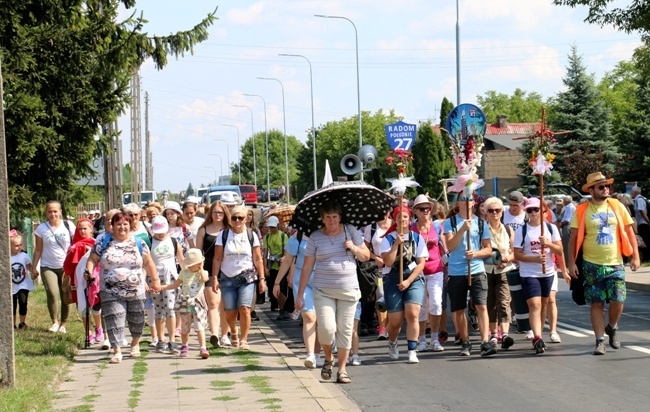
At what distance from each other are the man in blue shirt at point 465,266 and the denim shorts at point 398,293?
60 centimetres

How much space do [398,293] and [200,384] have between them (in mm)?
2565

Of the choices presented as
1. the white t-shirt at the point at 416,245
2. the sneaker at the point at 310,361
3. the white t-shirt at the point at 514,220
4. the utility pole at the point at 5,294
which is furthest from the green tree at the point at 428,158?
the utility pole at the point at 5,294

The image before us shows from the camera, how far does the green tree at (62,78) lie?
1625 cm

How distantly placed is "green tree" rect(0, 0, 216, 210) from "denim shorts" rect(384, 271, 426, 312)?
640 cm

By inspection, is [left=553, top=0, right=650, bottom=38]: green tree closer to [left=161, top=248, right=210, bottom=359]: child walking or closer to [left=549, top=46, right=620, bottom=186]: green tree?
[left=161, top=248, right=210, bottom=359]: child walking

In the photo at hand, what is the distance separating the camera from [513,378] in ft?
35.8

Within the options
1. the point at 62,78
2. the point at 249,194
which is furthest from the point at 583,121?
the point at 62,78

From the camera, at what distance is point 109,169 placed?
Result: 27.9m

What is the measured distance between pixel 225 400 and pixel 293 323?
861 cm

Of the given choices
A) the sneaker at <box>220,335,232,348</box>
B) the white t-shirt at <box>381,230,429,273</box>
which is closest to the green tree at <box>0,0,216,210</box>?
the sneaker at <box>220,335,232,348</box>

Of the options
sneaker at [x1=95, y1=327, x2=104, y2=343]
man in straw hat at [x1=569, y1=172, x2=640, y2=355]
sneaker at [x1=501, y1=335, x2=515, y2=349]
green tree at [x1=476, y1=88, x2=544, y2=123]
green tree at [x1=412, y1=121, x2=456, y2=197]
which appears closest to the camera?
man in straw hat at [x1=569, y1=172, x2=640, y2=355]

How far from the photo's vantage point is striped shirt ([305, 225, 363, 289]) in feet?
34.9

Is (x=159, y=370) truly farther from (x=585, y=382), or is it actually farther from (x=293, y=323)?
(x=293, y=323)

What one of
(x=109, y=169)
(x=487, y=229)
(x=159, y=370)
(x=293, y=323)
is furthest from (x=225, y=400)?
(x=109, y=169)
